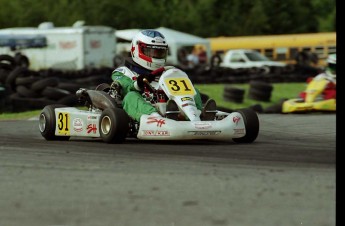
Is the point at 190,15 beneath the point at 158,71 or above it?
beneath

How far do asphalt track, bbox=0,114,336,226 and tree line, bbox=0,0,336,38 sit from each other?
31.7 metres

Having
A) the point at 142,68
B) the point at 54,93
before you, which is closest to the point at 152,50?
the point at 142,68

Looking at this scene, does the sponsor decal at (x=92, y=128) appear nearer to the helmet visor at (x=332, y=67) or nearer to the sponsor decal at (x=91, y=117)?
the sponsor decal at (x=91, y=117)

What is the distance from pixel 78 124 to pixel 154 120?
1.04m

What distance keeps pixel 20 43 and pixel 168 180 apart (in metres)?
24.6

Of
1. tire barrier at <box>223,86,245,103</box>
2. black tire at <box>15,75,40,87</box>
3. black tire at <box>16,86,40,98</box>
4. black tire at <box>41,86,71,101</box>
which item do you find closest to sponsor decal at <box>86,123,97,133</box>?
black tire at <box>41,86,71,101</box>

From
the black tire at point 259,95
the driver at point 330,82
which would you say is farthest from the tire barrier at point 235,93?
the driver at point 330,82

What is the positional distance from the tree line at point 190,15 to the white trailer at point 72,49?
33.3ft

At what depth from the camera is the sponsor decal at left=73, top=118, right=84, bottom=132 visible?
8945 mm

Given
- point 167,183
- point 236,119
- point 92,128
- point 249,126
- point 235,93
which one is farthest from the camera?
point 235,93

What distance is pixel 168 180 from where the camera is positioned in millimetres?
5844

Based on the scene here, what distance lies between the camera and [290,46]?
35.0 metres

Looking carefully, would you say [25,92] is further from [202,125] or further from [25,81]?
[202,125]

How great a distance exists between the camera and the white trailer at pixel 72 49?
28.9 m
